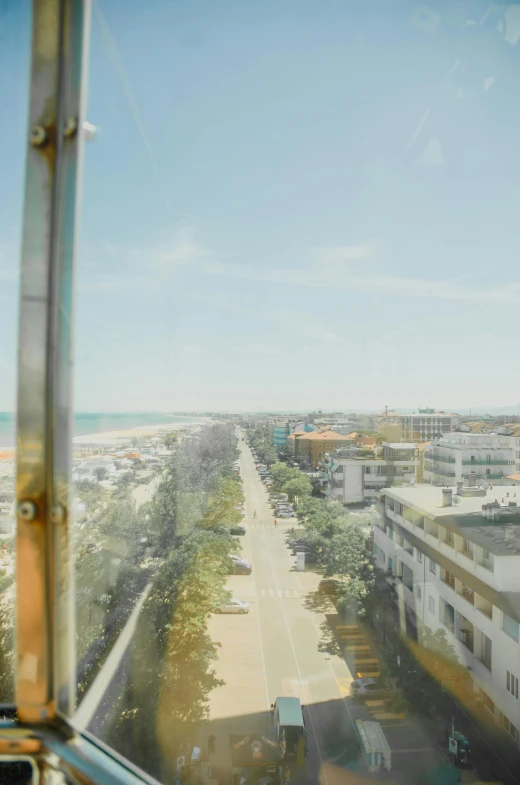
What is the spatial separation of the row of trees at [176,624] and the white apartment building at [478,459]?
10.3ft

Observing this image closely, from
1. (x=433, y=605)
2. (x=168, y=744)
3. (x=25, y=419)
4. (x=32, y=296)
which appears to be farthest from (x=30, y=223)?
(x=433, y=605)

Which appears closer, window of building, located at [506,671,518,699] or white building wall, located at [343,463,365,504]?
window of building, located at [506,671,518,699]

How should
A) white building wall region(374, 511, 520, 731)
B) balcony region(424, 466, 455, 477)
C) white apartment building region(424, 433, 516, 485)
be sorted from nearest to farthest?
white building wall region(374, 511, 520, 731) → white apartment building region(424, 433, 516, 485) → balcony region(424, 466, 455, 477)

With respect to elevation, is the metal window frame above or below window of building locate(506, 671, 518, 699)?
above

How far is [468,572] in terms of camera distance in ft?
13.1

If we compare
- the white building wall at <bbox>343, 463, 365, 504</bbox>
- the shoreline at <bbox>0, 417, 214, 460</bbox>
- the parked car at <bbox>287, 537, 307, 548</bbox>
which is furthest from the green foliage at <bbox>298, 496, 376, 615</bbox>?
the shoreline at <bbox>0, 417, 214, 460</bbox>

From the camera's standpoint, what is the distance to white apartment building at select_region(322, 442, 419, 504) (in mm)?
6754

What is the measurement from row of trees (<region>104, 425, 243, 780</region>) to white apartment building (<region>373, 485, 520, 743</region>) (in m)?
2.04

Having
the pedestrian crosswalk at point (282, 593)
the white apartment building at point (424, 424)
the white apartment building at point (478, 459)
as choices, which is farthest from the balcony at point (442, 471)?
the pedestrian crosswalk at point (282, 593)

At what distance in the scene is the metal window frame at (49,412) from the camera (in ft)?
1.28

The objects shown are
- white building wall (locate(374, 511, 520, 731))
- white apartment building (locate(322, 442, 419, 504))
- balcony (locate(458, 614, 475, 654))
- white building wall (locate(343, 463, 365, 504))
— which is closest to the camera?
white building wall (locate(374, 511, 520, 731))

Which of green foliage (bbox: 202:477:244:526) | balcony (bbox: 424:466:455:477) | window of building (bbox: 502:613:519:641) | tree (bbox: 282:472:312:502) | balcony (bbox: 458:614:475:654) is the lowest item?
balcony (bbox: 458:614:475:654)

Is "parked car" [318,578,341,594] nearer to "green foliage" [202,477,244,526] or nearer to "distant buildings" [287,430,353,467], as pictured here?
"green foliage" [202,477,244,526]

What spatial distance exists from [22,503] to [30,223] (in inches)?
9.8
